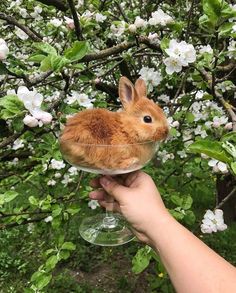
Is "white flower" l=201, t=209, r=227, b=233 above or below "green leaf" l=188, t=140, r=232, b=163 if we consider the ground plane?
below

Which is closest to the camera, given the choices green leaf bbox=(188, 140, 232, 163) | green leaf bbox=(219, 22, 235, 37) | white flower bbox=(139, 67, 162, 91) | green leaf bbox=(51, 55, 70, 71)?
green leaf bbox=(188, 140, 232, 163)

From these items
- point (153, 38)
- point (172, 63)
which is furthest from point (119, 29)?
point (172, 63)

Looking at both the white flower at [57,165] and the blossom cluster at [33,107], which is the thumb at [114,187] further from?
the white flower at [57,165]

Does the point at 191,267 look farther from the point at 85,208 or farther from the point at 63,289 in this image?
the point at 85,208

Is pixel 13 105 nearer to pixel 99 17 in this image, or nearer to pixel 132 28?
pixel 132 28

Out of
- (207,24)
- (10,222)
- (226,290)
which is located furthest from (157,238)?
(10,222)

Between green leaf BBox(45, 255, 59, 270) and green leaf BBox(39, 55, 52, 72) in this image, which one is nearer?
green leaf BBox(39, 55, 52, 72)

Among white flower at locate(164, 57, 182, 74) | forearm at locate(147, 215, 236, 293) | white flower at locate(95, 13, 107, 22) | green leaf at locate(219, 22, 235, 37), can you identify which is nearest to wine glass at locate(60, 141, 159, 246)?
forearm at locate(147, 215, 236, 293)

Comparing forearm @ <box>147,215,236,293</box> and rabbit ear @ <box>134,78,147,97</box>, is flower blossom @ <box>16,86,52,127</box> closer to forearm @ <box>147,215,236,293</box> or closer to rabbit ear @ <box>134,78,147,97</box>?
rabbit ear @ <box>134,78,147,97</box>
